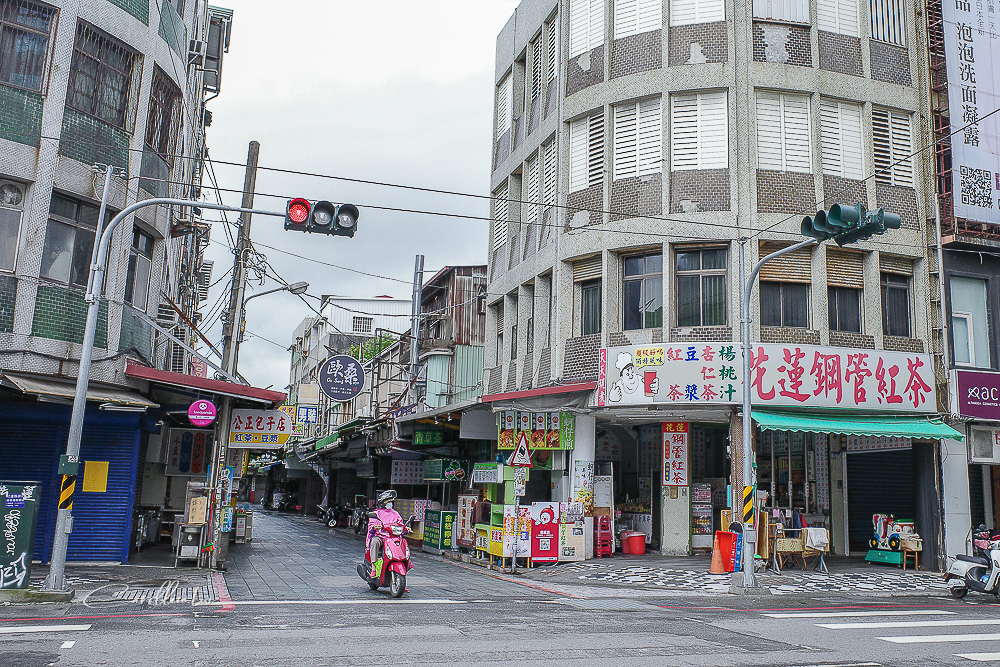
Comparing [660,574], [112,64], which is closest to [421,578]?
[660,574]

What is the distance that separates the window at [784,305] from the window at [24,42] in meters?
16.1

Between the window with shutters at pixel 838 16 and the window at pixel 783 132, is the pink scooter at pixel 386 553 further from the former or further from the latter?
the window with shutters at pixel 838 16

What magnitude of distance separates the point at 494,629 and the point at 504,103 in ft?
67.9

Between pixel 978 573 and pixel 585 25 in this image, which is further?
pixel 585 25

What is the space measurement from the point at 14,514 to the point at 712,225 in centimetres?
1498

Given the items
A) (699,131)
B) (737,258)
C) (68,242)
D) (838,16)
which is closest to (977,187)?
(838,16)

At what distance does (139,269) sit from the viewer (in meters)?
19.0

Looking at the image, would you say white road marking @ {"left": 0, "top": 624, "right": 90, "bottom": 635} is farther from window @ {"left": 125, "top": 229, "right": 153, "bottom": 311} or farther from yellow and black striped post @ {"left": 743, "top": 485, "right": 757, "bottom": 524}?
yellow and black striped post @ {"left": 743, "top": 485, "right": 757, "bottom": 524}

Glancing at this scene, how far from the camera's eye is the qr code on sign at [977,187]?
68.0ft

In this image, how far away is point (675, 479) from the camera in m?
21.0

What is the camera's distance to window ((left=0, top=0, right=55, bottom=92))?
1652 centimetres

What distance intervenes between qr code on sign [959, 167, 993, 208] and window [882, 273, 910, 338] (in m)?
2.47

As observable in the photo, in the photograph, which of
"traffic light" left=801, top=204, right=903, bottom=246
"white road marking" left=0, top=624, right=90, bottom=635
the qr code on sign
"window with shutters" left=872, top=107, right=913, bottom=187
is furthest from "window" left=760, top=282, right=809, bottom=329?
"white road marking" left=0, top=624, right=90, bottom=635

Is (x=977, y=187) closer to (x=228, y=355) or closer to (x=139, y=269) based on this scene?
(x=228, y=355)
